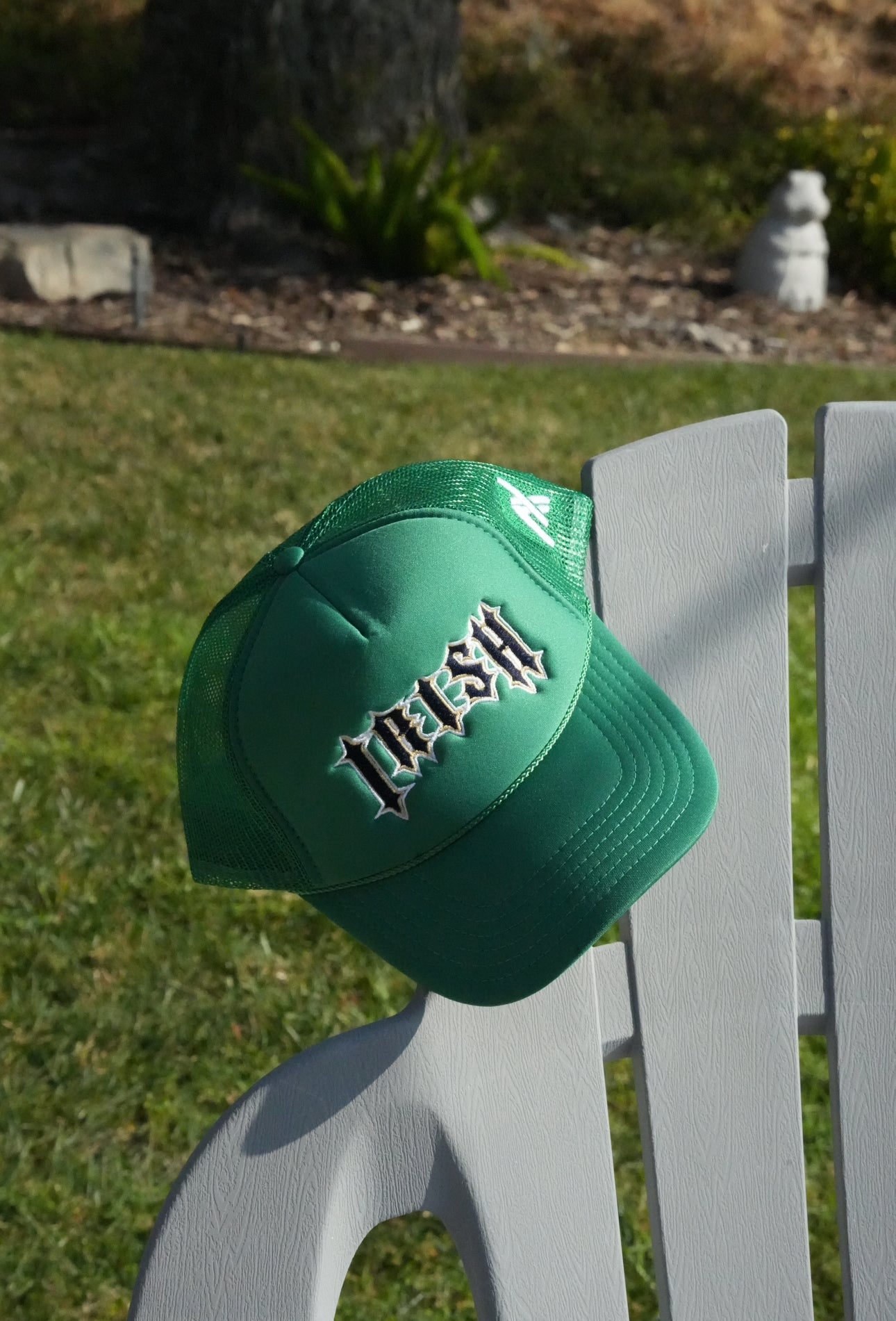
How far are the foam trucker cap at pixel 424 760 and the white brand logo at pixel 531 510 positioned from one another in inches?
1.6

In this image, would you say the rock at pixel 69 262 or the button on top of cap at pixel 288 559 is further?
the rock at pixel 69 262

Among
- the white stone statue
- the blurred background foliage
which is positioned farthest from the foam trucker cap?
the white stone statue

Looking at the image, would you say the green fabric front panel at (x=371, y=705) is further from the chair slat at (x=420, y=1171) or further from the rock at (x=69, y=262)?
the rock at (x=69, y=262)

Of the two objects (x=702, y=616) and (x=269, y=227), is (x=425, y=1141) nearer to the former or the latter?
(x=702, y=616)

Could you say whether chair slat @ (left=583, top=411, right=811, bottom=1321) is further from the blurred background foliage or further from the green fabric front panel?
the blurred background foliage

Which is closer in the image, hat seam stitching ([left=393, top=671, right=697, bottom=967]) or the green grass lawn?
hat seam stitching ([left=393, top=671, right=697, bottom=967])

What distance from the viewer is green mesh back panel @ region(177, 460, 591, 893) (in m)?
1.00

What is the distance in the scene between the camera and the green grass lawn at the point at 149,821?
1.91 metres

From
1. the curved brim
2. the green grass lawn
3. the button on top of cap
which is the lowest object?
the green grass lawn

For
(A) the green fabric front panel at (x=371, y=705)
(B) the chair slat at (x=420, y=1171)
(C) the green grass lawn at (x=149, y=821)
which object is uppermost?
(A) the green fabric front panel at (x=371, y=705)

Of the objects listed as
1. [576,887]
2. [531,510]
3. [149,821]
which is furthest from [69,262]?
[576,887]

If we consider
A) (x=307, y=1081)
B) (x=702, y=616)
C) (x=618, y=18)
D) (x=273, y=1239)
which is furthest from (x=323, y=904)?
(x=618, y=18)

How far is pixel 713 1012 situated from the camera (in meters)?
1.18

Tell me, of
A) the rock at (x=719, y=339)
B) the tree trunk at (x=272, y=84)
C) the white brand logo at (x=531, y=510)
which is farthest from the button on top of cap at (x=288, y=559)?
the tree trunk at (x=272, y=84)
